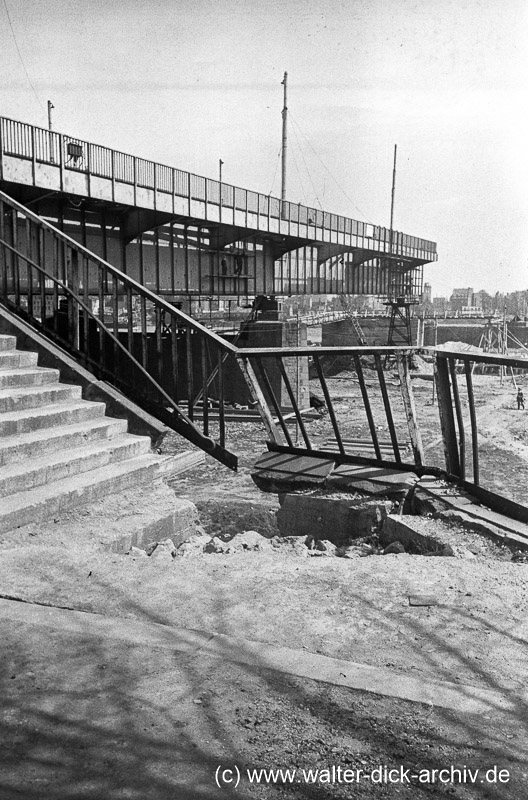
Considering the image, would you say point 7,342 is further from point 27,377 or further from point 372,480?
point 372,480

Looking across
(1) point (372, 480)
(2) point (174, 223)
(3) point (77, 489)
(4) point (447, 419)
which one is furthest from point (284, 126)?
(3) point (77, 489)

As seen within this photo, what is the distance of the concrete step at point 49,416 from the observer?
5719 millimetres

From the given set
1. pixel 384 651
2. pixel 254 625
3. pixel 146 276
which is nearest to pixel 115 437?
pixel 254 625

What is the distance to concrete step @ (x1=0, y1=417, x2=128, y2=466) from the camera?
5395 mm

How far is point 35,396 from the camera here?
6.29 metres

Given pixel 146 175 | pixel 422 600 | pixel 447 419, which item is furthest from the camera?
pixel 146 175

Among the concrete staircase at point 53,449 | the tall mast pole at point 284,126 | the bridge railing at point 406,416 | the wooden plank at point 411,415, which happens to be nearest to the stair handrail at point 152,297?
the bridge railing at point 406,416

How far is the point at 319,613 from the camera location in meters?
3.48

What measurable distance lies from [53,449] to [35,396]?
2.43 feet

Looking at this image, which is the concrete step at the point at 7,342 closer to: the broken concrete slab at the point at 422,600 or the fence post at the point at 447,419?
A: the fence post at the point at 447,419

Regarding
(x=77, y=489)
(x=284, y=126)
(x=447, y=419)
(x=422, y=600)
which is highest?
(x=284, y=126)

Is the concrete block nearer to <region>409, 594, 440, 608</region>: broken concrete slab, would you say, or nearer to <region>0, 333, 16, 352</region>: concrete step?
<region>409, 594, 440, 608</region>: broken concrete slab

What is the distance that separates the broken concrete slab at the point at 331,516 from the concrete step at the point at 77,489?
1.27 meters

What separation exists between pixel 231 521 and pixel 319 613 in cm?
525
